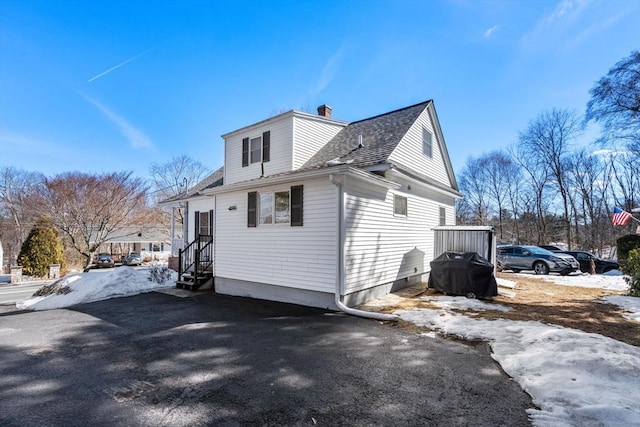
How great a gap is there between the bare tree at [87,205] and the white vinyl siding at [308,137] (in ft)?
64.4

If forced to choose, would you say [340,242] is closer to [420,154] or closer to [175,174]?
[420,154]

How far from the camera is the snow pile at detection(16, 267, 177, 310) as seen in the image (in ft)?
30.8

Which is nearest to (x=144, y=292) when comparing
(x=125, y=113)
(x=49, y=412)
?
(x=49, y=412)

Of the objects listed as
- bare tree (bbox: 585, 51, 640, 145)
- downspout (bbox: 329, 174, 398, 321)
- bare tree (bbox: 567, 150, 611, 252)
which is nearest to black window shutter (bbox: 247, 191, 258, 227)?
downspout (bbox: 329, 174, 398, 321)

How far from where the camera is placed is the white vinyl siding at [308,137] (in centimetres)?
1010

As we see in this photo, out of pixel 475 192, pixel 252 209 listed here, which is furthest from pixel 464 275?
pixel 475 192

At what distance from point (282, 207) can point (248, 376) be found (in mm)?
5022

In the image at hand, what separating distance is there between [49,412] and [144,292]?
8140 millimetres

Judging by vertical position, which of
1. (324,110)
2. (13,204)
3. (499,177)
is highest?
(499,177)

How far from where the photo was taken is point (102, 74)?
1240 centimetres

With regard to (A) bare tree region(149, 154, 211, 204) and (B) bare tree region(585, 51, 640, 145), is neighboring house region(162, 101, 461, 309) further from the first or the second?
(A) bare tree region(149, 154, 211, 204)

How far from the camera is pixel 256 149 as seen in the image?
10797mm

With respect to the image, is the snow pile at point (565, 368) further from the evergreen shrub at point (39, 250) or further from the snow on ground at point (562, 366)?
the evergreen shrub at point (39, 250)

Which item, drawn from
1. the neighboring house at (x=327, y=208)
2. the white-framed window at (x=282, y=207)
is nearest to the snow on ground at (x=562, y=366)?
the neighboring house at (x=327, y=208)
